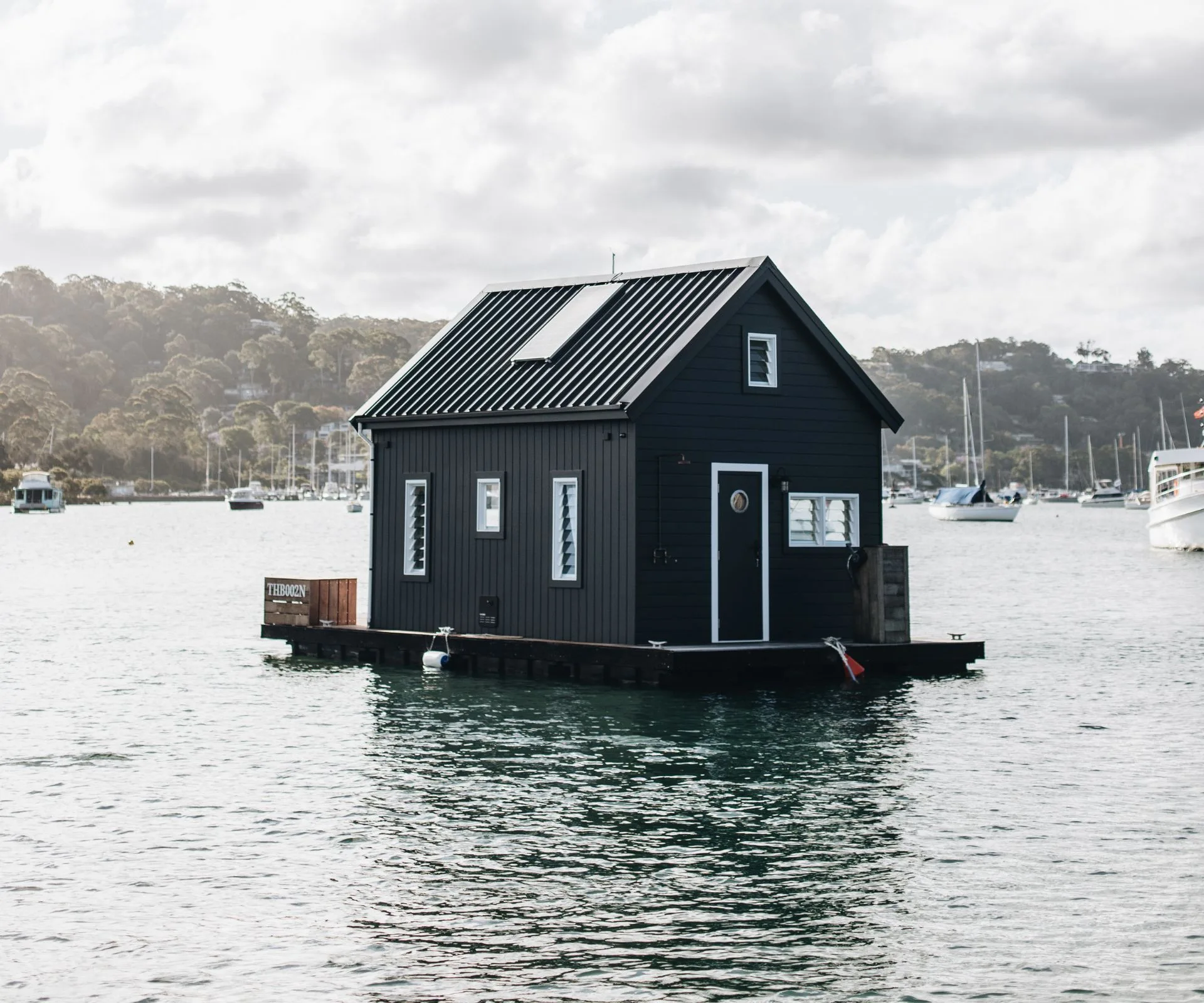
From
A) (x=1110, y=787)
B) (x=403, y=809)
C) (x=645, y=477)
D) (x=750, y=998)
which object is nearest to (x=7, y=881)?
(x=403, y=809)

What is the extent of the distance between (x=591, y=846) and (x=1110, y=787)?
6995 millimetres

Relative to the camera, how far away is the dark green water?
12211 mm

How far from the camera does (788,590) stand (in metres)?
28.8

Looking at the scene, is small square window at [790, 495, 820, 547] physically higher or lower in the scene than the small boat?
lower

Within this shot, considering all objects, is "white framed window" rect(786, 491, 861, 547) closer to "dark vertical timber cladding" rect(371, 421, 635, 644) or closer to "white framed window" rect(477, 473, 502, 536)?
"dark vertical timber cladding" rect(371, 421, 635, 644)

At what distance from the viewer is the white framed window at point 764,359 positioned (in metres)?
28.8

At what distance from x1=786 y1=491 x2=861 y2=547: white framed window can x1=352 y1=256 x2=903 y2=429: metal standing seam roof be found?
5.93 ft

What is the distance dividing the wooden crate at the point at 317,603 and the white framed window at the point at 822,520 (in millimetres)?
9161

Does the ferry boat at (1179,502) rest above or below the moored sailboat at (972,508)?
below

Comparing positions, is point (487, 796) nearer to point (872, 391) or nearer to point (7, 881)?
point (7, 881)

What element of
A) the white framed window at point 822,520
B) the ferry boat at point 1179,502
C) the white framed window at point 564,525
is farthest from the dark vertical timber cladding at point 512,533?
the ferry boat at point 1179,502

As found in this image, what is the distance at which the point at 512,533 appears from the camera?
28.8m

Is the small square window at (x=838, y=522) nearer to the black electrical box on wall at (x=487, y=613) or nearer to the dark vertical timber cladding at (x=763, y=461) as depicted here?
the dark vertical timber cladding at (x=763, y=461)

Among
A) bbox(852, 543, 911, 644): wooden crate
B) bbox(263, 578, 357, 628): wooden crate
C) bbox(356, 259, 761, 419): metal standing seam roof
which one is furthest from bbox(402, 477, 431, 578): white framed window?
bbox(852, 543, 911, 644): wooden crate
